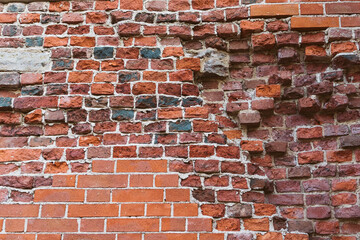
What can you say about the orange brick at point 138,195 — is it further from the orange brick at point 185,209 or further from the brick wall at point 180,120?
the orange brick at point 185,209

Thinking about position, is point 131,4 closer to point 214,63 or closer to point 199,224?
point 214,63

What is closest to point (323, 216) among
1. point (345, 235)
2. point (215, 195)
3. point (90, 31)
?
point (345, 235)

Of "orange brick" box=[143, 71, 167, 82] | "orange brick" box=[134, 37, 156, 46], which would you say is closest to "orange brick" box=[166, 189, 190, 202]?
"orange brick" box=[143, 71, 167, 82]

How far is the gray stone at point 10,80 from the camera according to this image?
8.46 ft

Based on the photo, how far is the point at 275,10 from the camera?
270 centimetres

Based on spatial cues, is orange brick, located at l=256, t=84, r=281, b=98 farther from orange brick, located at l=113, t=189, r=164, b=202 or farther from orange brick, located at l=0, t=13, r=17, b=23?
orange brick, located at l=0, t=13, r=17, b=23

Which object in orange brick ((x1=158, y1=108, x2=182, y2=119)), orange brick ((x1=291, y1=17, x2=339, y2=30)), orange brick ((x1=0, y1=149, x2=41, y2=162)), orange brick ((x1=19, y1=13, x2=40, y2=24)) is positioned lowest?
orange brick ((x1=0, y1=149, x2=41, y2=162))

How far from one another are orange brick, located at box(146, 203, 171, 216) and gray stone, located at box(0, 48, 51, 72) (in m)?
1.13

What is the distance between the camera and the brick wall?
230 cm

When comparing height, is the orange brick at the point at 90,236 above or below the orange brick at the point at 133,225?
below

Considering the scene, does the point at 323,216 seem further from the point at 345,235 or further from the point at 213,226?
the point at 213,226

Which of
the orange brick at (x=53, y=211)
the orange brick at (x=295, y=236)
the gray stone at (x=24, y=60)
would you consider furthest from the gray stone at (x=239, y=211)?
the gray stone at (x=24, y=60)

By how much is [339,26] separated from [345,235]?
1.33 m

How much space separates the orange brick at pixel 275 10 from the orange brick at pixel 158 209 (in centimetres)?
139
